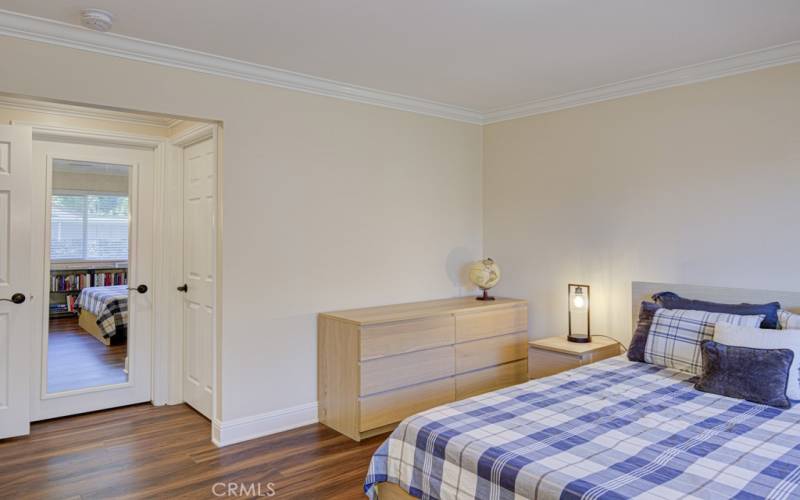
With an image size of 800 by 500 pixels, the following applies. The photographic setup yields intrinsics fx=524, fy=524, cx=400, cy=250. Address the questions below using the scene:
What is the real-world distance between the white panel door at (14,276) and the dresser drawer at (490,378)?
9.59ft

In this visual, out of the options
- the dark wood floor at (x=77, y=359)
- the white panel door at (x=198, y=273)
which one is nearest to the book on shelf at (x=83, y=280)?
the dark wood floor at (x=77, y=359)

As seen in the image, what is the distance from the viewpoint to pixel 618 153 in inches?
152

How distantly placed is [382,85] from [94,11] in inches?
73.9

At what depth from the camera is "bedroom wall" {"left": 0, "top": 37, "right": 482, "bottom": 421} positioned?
299 centimetres

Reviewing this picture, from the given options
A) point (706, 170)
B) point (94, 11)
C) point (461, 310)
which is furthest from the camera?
point (461, 310)

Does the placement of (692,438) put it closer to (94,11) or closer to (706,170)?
(706,170)

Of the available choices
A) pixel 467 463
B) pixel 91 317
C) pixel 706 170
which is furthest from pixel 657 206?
pixel 91 317

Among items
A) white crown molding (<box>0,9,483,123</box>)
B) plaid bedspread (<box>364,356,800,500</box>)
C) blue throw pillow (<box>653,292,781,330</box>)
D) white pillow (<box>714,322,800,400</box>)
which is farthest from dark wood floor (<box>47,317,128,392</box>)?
white pillow (<box>714,322,800,400</box>)

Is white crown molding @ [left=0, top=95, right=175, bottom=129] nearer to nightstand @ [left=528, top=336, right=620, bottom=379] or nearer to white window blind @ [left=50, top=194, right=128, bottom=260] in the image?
white window blind @ [left=50, top=194, right=128, bottom=260]

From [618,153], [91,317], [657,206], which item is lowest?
[91,317]

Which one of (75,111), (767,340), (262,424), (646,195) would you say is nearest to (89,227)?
(75,111)

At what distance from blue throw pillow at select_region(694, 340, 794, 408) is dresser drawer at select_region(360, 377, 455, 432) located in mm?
1661

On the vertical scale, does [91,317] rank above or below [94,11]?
below

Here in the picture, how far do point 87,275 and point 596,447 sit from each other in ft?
12.2
